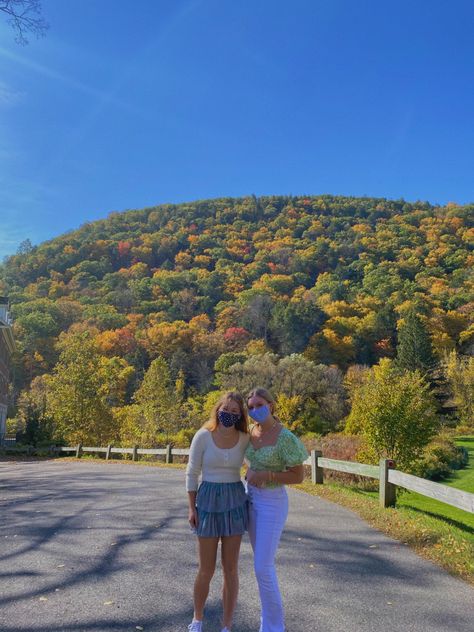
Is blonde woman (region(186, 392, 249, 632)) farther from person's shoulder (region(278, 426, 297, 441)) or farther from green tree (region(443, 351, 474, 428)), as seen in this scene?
green tree (region(443, 351, 474, 428))

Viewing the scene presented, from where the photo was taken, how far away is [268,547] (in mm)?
3305

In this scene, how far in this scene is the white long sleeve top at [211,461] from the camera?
351cm

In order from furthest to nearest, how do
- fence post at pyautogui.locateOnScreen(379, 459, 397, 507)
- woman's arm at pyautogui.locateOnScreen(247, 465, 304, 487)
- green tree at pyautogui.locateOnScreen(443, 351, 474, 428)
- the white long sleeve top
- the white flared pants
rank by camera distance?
green tree at pyautogui.locateOnScreen(443, 351, 474, 428), fence post at pyautogui.locateOnScreen(379, 459, 397, 507), the white long sleeve top, woman's arm at pyautogui.locateOnScreen(247, 465, 304, 487), the white flared pants

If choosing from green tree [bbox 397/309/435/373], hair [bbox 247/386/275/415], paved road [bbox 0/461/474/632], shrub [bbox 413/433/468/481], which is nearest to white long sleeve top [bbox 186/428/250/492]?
hair [bbox 247/386/275/415]

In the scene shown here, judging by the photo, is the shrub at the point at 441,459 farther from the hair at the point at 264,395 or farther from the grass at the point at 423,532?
the hair at the point at 264,395

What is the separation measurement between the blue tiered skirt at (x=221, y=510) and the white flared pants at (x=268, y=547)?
0.35 ft

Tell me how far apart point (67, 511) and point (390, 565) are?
5.68 metres

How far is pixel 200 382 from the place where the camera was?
2581 inches

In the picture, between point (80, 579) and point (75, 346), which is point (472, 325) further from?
point (80, 579)

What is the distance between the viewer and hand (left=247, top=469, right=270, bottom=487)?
340cm

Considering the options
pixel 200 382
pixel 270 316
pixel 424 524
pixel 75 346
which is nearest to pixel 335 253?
pixel 270 316

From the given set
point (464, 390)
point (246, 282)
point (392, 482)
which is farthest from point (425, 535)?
point (246, 282)

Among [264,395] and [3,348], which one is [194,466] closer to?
[264,395]

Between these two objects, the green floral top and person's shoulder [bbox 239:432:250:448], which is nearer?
the green floral top
